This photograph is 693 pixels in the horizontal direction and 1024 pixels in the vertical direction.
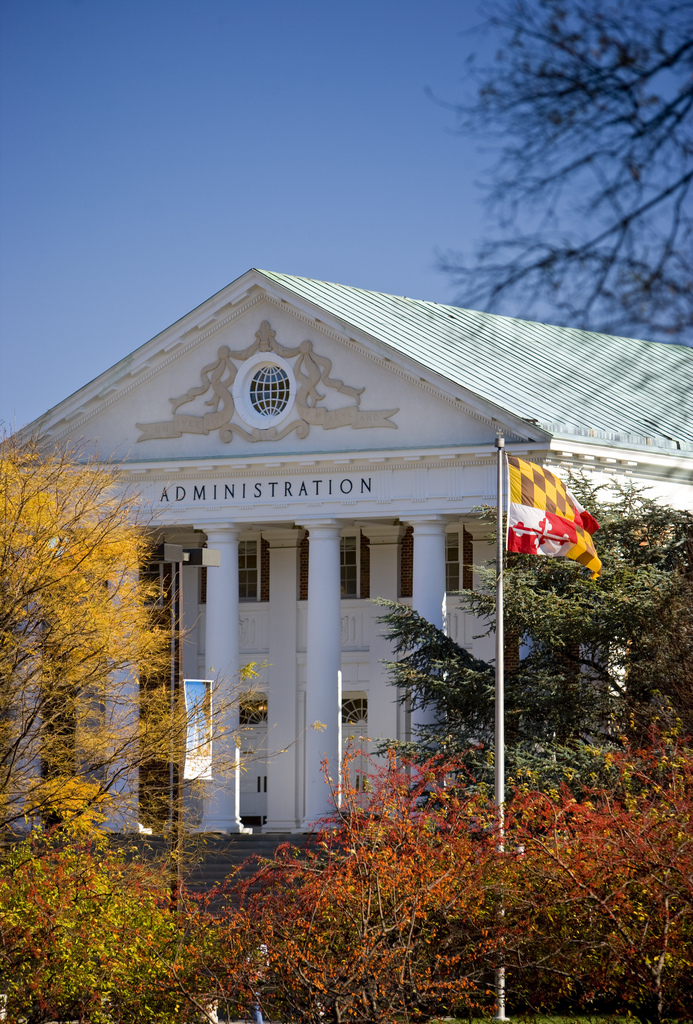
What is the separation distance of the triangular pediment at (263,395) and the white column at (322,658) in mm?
2315

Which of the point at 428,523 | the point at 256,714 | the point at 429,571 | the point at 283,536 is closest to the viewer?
the point at 429,571

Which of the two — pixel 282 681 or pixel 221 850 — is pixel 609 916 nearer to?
A: pixel 221 850

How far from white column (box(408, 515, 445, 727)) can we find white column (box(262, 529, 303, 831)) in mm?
4821

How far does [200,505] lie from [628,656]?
11.9 m

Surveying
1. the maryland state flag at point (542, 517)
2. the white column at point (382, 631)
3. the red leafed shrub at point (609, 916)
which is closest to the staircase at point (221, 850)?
the white column at point (382, 631)

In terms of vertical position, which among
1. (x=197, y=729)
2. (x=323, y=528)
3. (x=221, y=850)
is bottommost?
(x=221, y=850)

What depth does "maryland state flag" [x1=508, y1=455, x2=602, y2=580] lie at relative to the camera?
2461 cm

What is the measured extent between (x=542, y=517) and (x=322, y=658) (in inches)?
422

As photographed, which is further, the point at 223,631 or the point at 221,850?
the point at 223,631

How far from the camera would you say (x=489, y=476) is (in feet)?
110

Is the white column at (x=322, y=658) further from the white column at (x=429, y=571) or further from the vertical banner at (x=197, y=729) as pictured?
the vertical banner at (x=197, y=729)

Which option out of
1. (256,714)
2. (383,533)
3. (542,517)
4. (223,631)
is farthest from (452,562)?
(542,517)

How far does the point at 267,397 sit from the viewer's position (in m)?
36.2

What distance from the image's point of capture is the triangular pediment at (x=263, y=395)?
34.2 meters
